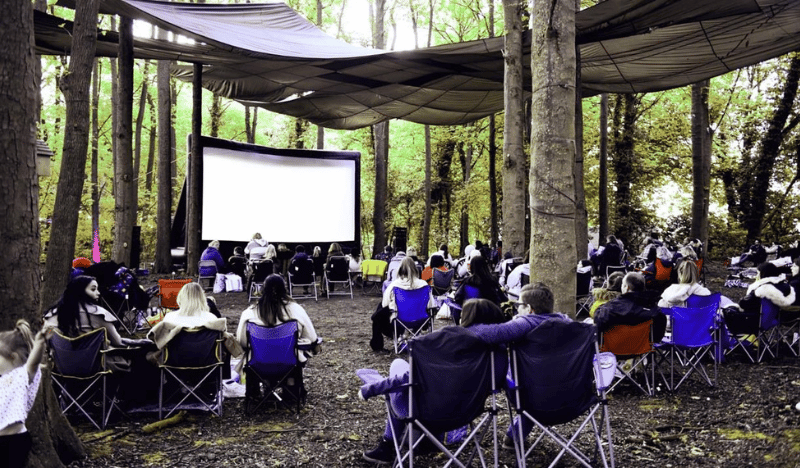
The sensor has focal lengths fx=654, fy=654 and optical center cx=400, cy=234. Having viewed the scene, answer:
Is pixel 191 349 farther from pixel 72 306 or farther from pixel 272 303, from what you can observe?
pixel 72 306

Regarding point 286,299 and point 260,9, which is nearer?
point 286,299

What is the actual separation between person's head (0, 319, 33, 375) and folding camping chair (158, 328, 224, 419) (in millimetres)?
1514

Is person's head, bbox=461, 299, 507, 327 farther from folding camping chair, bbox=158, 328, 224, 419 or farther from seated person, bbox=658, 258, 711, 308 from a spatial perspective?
seated person, bbox=658, 258, 711, 308

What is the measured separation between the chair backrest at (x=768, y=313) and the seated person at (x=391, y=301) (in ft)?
9.53

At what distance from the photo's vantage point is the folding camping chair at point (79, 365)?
12.9 ft

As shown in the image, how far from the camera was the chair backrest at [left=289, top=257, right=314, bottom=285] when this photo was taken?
10461mm

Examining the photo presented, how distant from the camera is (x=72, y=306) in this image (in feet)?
13.9

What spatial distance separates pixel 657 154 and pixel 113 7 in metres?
15.8

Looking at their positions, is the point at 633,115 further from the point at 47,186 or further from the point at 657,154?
the point at 47,186

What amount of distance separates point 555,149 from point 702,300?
6.87 ft

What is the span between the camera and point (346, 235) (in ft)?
57.7

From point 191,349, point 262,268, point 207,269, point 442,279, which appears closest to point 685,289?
point 442,279

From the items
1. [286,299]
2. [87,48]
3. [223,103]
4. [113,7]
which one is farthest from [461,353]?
[223,103]

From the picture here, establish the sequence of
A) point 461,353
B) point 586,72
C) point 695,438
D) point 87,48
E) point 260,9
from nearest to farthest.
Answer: point 461,353 < point 695,438 < point 87,48 < point 586,72 < point 260,9
